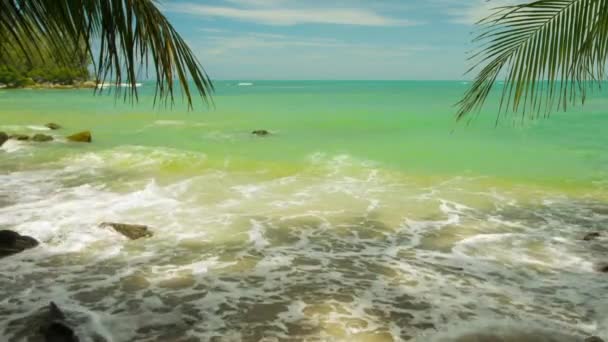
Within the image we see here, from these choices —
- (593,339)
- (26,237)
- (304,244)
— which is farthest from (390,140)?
(593,339)

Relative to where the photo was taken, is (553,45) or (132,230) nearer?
(553,45)

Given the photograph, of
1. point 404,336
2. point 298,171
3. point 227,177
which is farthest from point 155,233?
point 298,171

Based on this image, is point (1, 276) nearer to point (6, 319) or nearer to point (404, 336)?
point (6, 319)

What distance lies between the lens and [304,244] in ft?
25.6

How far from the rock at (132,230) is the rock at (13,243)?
45.6 inches

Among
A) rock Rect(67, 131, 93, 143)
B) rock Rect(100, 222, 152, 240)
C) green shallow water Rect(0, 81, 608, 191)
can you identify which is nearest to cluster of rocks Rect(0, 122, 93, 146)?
rock Rect(67, 131, 93, 143)

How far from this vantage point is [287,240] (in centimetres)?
800

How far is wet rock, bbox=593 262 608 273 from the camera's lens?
6.54 meters

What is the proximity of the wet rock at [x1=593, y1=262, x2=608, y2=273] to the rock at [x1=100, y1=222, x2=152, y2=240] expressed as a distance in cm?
660

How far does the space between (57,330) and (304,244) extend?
161 inches

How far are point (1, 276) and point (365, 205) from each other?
6.85 metres

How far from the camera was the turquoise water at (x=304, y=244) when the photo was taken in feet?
16.8

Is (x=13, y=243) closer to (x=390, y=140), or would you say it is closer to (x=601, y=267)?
(x=601, y=267)

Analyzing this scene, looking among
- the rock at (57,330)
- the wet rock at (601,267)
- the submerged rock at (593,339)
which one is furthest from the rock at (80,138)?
the submerged rock at (593,339)
